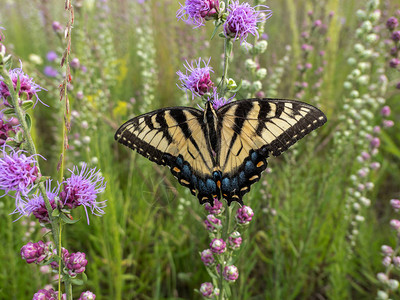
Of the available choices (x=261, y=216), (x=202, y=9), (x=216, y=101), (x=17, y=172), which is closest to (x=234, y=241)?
(x=216, y=101)

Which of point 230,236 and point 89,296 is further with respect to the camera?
point 230,236

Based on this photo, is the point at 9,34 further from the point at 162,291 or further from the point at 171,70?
the point at 162,291

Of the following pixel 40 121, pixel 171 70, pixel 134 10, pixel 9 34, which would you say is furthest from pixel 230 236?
pixel 9 34

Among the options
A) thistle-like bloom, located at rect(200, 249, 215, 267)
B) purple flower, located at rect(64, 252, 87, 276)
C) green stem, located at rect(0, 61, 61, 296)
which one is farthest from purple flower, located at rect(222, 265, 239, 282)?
green stem, located at rect(0, 61, 61, 296)

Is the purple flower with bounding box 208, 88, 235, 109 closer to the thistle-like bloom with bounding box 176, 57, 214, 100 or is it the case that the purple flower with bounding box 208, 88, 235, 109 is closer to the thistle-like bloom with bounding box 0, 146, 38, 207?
the thistle-like bloom with bounding box 176, 57, 214, 100

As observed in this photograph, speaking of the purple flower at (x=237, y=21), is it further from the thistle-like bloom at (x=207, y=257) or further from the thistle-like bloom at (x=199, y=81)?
the thistle-like bloom at (x=207, y=257)

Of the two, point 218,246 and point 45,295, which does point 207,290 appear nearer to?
point 218,246

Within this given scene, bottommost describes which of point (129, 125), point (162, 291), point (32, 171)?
point (162, 291)
